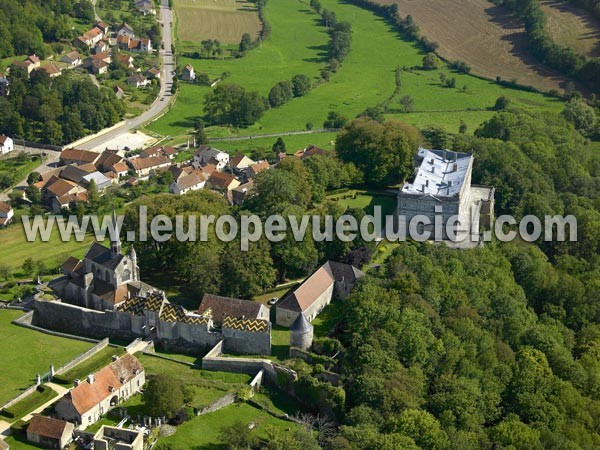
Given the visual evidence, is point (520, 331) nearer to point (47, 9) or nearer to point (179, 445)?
point (179, 445)

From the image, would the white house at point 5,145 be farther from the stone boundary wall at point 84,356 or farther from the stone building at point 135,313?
the stone boundary wall at point 84,356

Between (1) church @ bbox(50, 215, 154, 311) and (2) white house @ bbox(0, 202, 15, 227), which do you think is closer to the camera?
(1) church @ bbox(50, 215, 154, 311)

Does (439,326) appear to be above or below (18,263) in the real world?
above

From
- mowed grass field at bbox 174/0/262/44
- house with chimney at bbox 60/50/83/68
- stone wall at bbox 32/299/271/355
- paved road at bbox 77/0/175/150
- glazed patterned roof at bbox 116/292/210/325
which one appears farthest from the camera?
mowed grass field at bbox 174/0/262/44

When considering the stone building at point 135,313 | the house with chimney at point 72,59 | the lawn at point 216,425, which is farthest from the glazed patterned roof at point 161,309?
the house with chimney at point 72,59

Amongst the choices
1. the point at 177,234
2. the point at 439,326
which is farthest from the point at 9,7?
the point at 439,326

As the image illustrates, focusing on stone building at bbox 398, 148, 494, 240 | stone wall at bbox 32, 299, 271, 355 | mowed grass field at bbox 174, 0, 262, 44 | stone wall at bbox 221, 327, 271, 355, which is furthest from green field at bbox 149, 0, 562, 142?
stone wall at bbox 221, 327, 271, 355

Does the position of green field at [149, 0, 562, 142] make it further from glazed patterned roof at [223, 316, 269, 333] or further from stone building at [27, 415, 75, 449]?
stone building at [27, 415, 75, 449]
